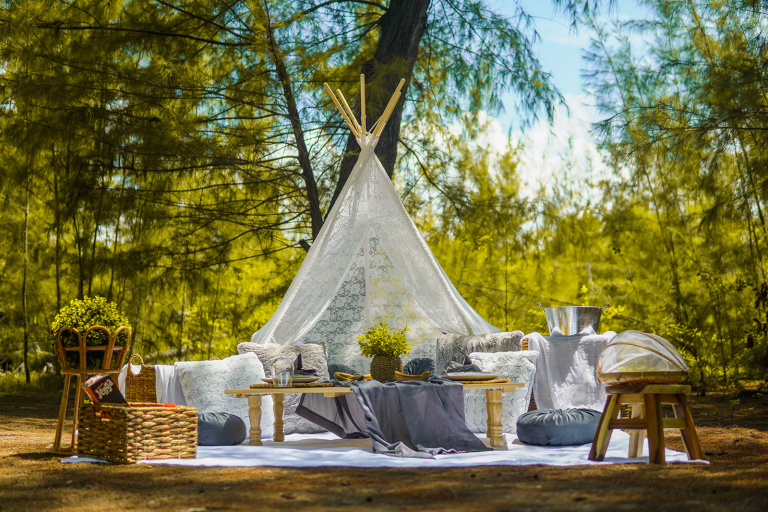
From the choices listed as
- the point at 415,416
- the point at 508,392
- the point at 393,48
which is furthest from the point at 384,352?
the point at 393,48

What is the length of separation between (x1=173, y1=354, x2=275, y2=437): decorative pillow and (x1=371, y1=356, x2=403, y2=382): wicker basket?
0.74 metres

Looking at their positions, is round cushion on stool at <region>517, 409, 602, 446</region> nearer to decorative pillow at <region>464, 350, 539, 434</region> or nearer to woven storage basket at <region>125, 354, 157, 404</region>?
decorative pillow at <region>464, 350, 539, 434</region>

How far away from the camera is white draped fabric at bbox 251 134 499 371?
4.90 meters

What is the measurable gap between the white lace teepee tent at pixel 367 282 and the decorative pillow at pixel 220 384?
520 millimetres

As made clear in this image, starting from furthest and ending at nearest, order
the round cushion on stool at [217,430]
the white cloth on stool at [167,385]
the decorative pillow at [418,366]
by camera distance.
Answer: the decorative pillow at [418,366], the white cloth on stool at [167,385], the round cushion on stool at [217,430]

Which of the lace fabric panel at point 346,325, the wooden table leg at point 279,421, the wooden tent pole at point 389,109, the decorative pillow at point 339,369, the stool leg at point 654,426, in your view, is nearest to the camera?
the stool leg at point 654,426

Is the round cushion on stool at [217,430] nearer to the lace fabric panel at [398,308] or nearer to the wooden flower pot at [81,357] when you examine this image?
the wooden flower pot at [81,357]

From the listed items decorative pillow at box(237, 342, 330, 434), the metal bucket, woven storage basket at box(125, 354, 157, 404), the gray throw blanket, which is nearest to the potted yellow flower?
the gray throw blanket

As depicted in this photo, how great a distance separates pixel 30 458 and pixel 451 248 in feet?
18.8

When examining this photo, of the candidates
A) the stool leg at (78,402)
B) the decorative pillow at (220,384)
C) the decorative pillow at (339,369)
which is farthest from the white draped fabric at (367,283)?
the stool leg at (78,402)

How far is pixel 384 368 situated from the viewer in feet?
13.2

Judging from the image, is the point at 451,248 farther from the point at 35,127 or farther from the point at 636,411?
the point at 636,411

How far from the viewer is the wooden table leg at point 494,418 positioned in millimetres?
3705

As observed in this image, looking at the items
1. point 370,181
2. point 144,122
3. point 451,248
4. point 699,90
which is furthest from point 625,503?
point 451,248
